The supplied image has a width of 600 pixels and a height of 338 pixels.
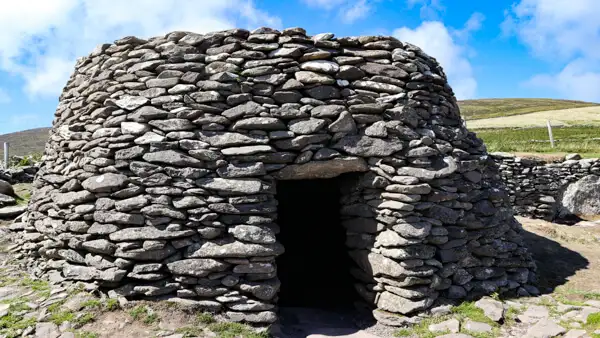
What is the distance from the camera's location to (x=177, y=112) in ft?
19.6

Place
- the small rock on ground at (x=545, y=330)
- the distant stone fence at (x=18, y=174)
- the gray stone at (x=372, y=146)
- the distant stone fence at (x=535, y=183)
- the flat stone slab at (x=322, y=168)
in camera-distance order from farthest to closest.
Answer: the distant stone fence at (x=535, y=183) < the distant stone fence at (x=18, y=174) < the gray stone at (x=372, y=146) < the flat stone slab at (x=322, y=168) < the small rock on ground at (x=545, y=330)

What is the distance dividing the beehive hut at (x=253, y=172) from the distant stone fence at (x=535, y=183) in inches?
363

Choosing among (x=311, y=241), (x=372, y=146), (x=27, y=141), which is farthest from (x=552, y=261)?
(x=27, y=141)

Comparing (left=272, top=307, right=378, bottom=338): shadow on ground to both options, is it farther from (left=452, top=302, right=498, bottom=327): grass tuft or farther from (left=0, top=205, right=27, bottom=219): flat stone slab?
(left=0, top=205, right=27, bottom=219): flat stone slab

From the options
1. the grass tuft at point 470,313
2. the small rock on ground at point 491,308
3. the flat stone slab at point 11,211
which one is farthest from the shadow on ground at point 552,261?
the flat stone slab at point 11,211

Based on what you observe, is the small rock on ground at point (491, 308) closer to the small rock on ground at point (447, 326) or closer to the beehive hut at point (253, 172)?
the beehive hut at point (253, 172)

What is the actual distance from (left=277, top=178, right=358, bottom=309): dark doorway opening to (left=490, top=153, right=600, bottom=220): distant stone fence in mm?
9263

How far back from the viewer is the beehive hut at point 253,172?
223 inches

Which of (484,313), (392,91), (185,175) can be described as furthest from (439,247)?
(185,175)

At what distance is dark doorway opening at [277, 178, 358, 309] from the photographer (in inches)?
331

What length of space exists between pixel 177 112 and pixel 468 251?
4987mm

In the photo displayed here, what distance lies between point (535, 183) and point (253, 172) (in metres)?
13.4

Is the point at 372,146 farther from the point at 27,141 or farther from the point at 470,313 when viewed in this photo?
the point at 27,141

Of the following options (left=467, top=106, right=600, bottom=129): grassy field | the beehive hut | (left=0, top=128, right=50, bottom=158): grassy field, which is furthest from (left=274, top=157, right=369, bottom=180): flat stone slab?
(left=0, top=128, right=50, bottom=158): grassy field
